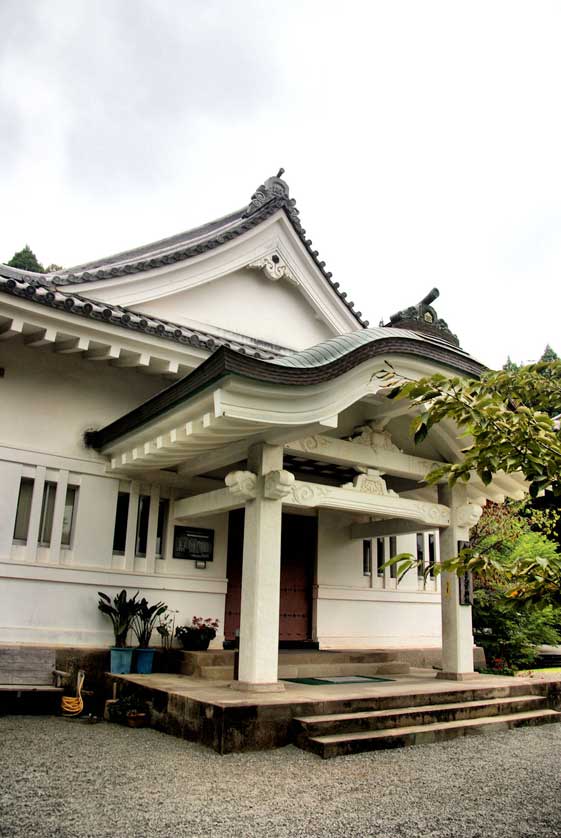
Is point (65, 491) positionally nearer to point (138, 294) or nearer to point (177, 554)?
point (177, 554)

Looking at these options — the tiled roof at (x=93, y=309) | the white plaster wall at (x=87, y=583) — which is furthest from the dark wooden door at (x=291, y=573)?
the tiled roof at (x=93, y=309)

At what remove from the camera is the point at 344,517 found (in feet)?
34.9

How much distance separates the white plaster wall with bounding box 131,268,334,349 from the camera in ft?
35.0

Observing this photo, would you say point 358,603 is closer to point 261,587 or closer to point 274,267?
point 261,587

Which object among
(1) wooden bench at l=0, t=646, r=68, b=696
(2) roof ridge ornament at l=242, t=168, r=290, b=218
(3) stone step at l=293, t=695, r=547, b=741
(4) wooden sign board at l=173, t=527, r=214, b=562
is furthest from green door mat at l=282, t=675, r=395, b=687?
(2) roof ridge ornament at l=242, t=168, r=290, b=218

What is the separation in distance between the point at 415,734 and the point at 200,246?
24.9 feet

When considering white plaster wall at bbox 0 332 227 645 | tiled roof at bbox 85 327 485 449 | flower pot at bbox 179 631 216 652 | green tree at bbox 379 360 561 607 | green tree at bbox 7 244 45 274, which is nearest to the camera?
green tree at bbox 379 360 561 607

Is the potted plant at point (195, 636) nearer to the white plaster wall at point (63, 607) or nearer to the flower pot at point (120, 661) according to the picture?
the white plaster wall at point (63, 607)

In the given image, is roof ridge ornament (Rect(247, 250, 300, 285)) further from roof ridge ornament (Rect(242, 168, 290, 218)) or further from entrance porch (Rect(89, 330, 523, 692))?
entrance porch (Rect(89, 330, 523, 692))

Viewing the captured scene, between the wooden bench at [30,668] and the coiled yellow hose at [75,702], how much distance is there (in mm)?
163

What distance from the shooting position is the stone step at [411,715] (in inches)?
230

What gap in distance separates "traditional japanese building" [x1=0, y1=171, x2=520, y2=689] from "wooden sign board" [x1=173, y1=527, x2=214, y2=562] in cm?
2

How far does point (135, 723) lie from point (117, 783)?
1969 mm

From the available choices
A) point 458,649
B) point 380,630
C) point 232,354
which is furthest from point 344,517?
point 232,354
